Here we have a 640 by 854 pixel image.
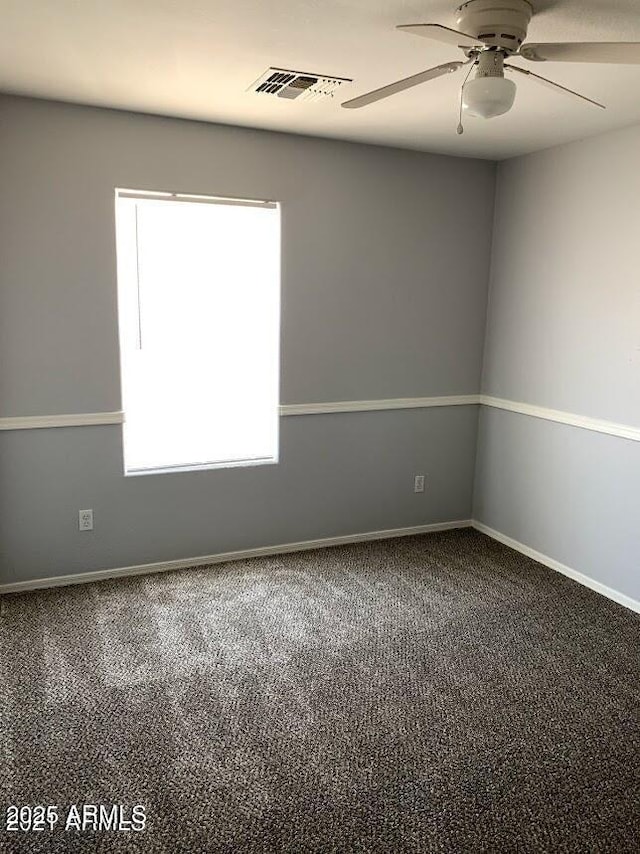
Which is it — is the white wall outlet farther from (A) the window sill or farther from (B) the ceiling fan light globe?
(B) the ceiling fan light globe

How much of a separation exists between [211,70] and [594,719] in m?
2.93

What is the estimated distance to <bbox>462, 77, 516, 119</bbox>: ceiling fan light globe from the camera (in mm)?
1847

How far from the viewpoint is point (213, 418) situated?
3793 millimetres

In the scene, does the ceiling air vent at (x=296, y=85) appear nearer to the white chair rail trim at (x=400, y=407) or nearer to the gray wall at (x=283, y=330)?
the gray wall at (x=283, y=330)

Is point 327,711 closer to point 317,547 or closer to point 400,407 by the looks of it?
point 317,547

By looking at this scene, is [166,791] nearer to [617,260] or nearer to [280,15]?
[280,15]

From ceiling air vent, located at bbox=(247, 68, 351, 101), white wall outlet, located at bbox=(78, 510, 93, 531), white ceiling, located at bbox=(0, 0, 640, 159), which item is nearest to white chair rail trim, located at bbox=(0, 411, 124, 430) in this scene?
white wall outlet, located at bbox=(78, 510, 93, 531)

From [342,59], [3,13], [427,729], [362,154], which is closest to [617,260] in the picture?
[362,154]

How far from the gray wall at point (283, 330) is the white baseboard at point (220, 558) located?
0.05 meters

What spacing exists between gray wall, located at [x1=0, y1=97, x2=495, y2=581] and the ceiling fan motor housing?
5.91 feet

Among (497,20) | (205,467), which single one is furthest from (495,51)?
(205,467)

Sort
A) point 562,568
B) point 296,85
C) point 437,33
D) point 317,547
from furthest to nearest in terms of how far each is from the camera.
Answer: point 317,547
point 562,568
point 296,85
point 437,33

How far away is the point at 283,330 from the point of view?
12.3 feet

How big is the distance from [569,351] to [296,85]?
210 cm
